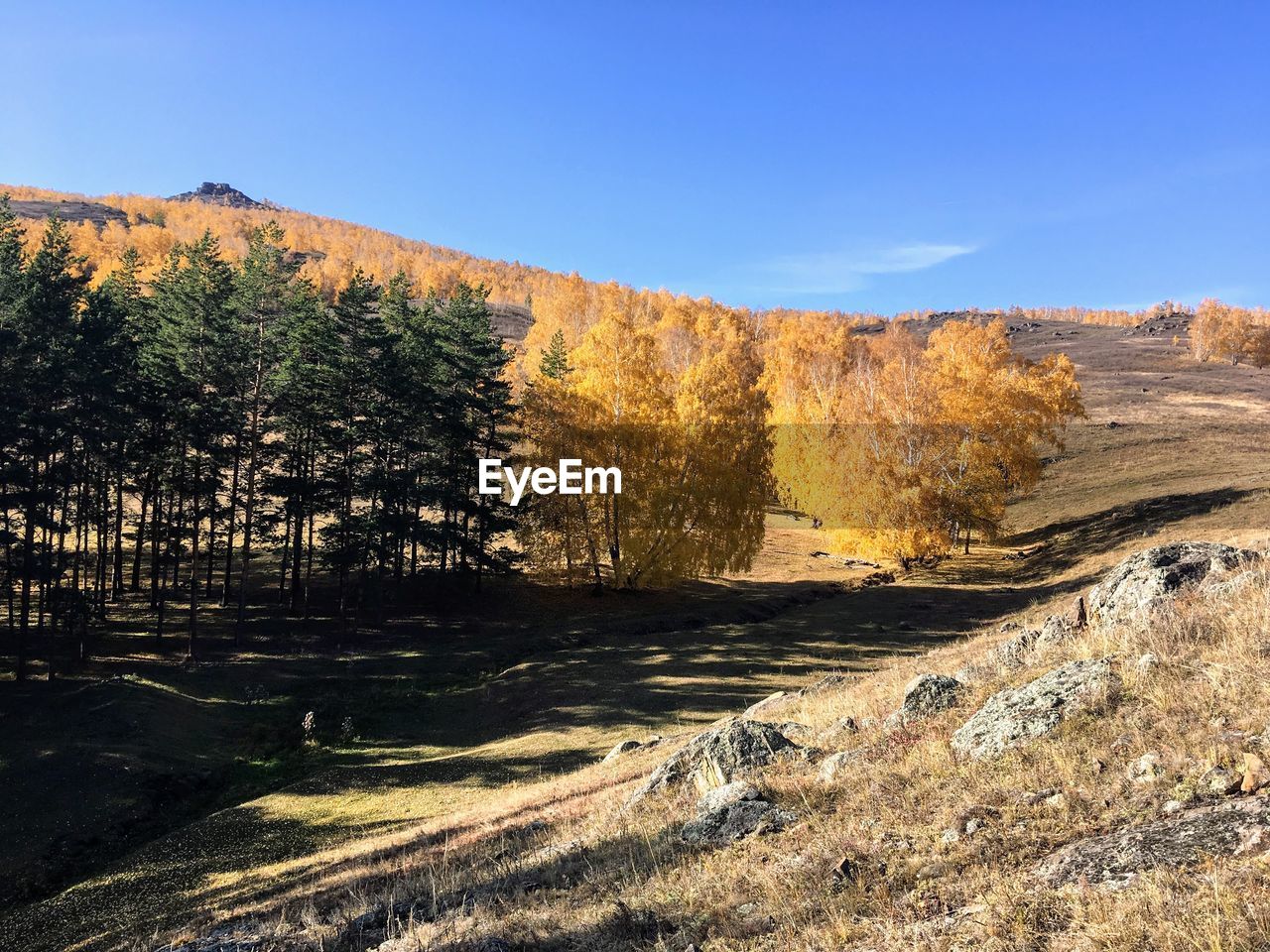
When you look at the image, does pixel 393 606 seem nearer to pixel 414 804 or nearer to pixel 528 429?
pixel 528 429

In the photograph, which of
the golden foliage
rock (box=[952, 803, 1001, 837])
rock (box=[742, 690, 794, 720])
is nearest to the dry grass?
rock (box=[952, 803, 1001, 837])

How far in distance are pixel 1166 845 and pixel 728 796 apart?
4769 millimetres

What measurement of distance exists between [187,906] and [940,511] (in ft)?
153

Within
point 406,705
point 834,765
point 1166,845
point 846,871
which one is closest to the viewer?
point 1166,845

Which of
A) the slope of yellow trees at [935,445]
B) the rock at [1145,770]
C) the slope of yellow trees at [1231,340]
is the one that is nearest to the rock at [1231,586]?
the rock at [1145,770]

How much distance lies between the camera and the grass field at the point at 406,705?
16344mm

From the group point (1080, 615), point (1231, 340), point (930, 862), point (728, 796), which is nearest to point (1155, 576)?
point (1080, 615)

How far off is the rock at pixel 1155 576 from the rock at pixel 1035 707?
2493 millimetres

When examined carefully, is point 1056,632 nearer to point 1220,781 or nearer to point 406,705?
point 1220,781

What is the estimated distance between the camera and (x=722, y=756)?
37.0 ft

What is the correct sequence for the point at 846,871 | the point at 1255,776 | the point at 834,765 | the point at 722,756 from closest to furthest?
1. the point at 1255,776
2. the point at 846,871
3. the point at 834,765
4. the point at 722,756

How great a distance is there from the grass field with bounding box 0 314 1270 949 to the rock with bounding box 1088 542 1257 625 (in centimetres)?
965

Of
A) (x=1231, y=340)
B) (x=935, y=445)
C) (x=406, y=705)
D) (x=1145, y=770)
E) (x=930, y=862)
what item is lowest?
(x=406, y=705)

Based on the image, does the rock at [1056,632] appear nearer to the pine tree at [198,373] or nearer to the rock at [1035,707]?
the rock at [1035,707]
